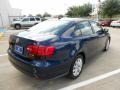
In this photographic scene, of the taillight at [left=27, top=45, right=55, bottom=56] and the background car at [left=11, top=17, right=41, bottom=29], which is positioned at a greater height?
the taillight at [left=27, top=45, right=55, bottom=56]

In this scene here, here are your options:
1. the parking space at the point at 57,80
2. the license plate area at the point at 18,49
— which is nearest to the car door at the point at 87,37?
the parking space at the point at 57,80

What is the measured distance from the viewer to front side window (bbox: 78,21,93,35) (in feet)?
15.0

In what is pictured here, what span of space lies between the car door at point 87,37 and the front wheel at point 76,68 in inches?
15.3

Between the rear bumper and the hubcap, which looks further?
the hubcap

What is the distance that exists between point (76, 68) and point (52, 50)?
1.16 metres

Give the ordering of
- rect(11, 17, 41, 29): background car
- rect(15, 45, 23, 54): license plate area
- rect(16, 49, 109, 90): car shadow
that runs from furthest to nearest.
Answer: rect(11, 17, 41, 29): background car, rect(16, 49, 109, 90): car shadow, rect(15, 45, 23, 54): license plate area

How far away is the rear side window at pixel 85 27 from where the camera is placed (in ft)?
15.0

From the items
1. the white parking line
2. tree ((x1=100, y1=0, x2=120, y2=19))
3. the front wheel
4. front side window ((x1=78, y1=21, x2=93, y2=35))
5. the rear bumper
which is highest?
tree ((x1=100, y1=0, x2=120, y2=19))

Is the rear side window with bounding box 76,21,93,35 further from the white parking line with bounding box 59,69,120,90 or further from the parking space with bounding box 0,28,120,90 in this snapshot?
the white parking line with bounding box 59,69,120,90

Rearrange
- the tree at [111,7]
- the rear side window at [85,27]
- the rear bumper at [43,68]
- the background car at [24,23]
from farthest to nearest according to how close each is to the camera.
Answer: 1. the tree at [111,7]
2. the background car at [24,23]
3. the rear side window at [85,27]
4. the rear bumper at [43,68]

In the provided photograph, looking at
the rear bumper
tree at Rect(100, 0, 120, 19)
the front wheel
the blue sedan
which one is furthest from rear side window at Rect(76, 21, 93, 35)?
tree at Rect(100, 0, 120, 19)

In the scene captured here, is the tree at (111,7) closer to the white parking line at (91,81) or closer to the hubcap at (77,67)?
the white parking line at (91,81)

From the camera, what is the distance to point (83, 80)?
166 inches

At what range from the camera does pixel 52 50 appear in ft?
11.2
